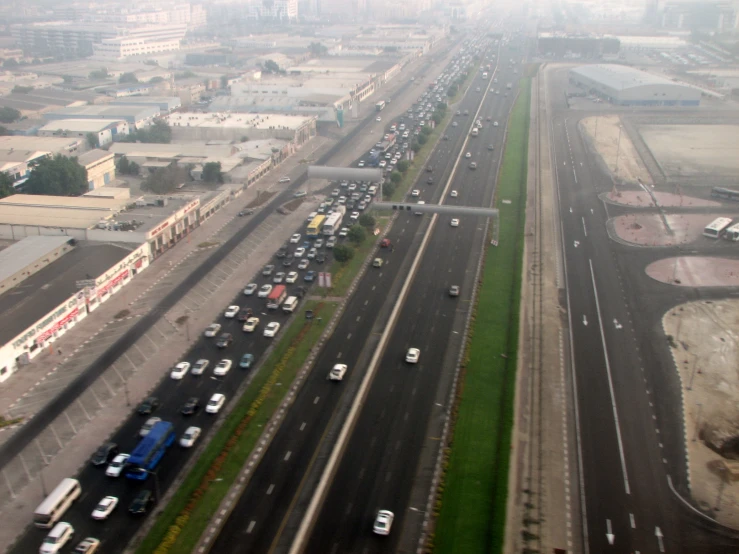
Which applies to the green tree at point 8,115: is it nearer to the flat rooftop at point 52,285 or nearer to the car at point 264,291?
the flat rooftop at point 52,285

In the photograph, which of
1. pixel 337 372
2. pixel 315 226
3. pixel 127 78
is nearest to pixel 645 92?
pixel 315 226

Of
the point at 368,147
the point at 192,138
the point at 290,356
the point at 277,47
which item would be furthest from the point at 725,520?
the point at 277,47

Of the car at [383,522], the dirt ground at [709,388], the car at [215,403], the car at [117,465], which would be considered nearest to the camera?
the car at [383,522]

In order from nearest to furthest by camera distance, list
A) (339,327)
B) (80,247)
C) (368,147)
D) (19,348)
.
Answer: (19,348), (339,327), (80,247), (368,147)

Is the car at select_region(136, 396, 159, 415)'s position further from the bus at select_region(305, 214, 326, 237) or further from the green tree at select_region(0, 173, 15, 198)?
the green tree at select_region(0, 173, 15, 198)

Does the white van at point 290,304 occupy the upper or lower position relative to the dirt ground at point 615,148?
lower

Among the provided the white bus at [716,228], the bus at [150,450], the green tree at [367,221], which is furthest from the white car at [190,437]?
the white bus at [716,228]

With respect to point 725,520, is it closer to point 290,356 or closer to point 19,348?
point 290,356

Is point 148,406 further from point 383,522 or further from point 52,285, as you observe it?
point 52,285
